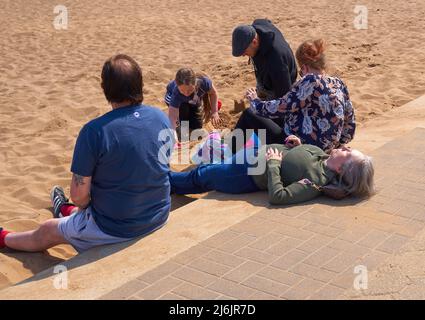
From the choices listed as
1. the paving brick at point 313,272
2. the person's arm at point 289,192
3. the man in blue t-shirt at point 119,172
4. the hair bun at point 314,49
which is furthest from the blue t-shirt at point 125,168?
the hair bun at point 314,49

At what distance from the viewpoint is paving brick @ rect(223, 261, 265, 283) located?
3648mm

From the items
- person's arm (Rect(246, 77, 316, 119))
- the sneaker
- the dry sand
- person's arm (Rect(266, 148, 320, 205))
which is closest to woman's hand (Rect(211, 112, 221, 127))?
the dry sand

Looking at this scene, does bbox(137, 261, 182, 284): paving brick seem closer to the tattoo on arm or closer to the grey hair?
the tattoo on arm

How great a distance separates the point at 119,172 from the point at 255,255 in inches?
37.9

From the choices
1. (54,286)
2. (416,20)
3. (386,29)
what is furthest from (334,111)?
(416,20)

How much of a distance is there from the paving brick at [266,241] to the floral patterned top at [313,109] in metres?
1.34

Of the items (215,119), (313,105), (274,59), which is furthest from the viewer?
(215,119)

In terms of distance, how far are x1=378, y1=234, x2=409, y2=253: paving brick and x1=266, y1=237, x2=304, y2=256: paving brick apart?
1.62ft

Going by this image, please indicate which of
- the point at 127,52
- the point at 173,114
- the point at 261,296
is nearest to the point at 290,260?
the point at 261,296

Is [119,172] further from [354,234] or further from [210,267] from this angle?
[354,234]

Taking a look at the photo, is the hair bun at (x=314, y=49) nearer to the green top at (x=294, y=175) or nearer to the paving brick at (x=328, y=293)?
the green top at (x=294, y=175)

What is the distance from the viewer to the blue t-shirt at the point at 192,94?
7.05m

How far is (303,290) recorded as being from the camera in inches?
138

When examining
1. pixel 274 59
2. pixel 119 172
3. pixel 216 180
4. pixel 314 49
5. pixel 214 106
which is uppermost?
pixel 314 49
